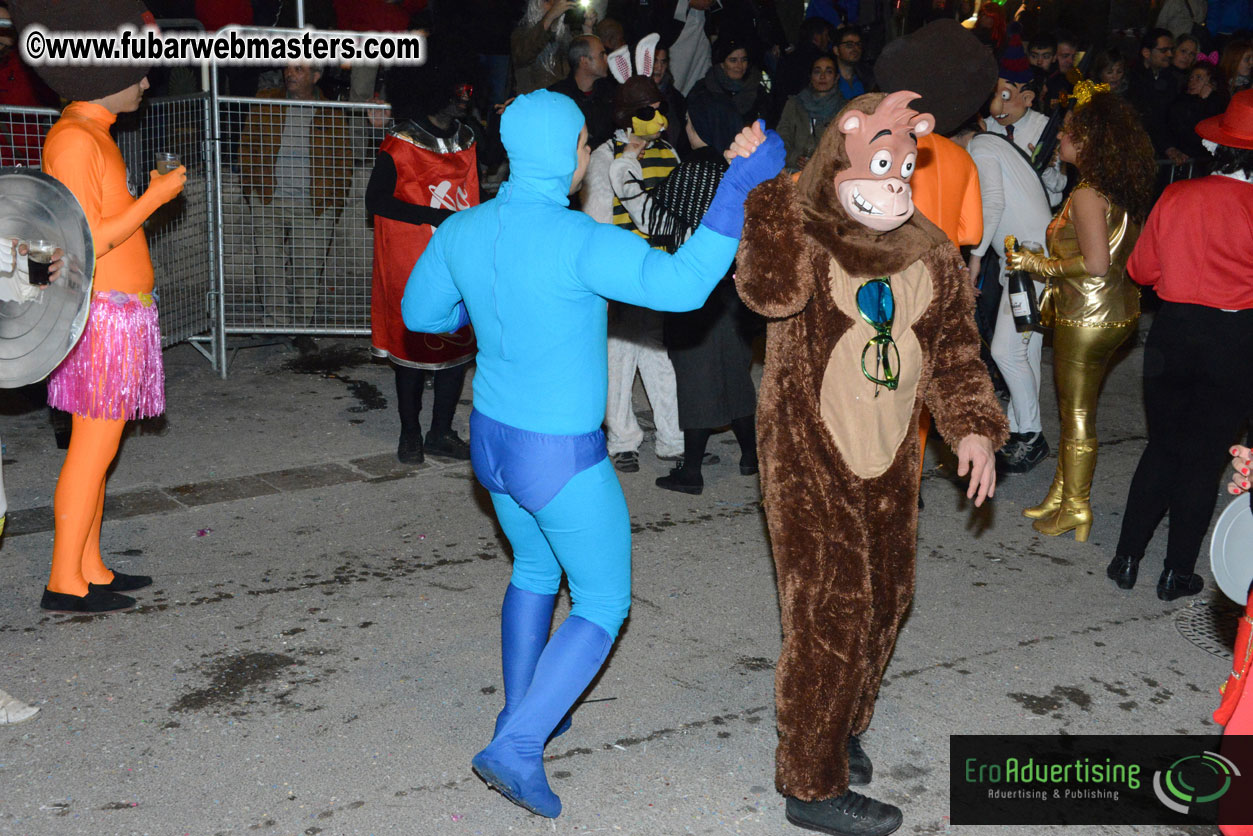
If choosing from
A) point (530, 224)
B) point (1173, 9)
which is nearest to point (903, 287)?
point (530, 224)

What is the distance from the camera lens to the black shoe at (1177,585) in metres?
5.15

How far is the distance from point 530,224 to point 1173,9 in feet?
40.7

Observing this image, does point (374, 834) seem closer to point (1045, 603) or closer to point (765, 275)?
point (765, 275)

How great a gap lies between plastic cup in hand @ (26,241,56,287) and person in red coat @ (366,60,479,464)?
223 centimetres

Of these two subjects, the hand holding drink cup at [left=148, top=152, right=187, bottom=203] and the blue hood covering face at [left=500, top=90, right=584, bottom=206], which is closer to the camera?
the blue hood covering face at [left=500, top=90, right=584, bottom=206]

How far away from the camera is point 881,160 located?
319 centimetres

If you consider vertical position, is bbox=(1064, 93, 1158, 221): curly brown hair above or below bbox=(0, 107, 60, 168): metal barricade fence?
above

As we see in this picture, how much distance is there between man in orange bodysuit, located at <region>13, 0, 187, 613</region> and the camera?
4.26m

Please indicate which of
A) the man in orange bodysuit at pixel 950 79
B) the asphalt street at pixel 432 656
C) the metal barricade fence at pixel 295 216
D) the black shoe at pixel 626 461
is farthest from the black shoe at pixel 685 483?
the metal barricade fence at pixel 295 216

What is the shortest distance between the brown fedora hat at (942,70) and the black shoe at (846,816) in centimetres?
318

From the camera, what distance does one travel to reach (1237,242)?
15.2 ft

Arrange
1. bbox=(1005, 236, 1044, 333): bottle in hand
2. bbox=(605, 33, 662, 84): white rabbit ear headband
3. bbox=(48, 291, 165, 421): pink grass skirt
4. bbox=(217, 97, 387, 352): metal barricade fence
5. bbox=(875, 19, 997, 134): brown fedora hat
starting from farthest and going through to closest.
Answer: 1. bbox=(217, 97, 387, 352): metal barricade fence
2. bbox=(605, 33, 662, 84): white rabbit ear headband
3. bbox=(1005, 236, 1044, 333): bottle in hand
4. bbox=(875, 19, 997, 134): brown fedora hat
5. bbox=(48, 291, 165, 421): pink grass skirt

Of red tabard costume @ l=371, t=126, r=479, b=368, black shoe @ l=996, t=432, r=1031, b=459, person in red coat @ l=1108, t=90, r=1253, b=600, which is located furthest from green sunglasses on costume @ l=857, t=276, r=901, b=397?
black shoe @ l=996, t=432, r=1031, b=459

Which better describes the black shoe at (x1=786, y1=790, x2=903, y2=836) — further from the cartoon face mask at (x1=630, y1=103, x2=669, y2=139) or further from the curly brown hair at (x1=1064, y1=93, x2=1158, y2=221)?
the cartoon face mask at (x1=630, y1=103, x2=669, y2=139)
